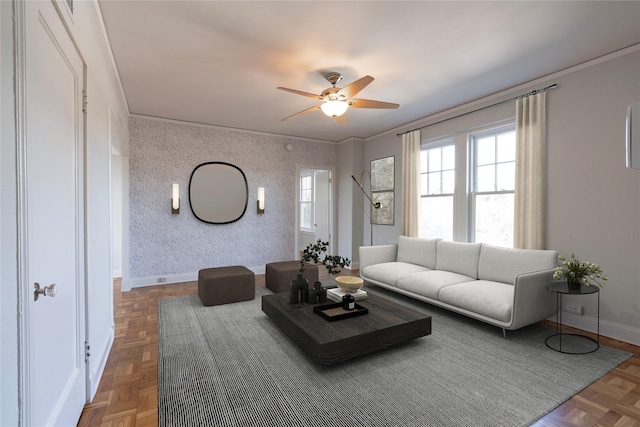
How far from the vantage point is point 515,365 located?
2.39m

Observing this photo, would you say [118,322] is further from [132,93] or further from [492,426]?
[492,426]

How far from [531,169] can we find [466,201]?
957mm

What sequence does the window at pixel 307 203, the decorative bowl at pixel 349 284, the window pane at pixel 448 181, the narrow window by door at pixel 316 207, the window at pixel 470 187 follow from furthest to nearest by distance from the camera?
1. the window at pixel 307 203
2. the narrow window by door at pixel 316 207
3. the window pane at pixel 448 181
4. the window at pixel 470 187
5. the decorative bowl at pixel 349 284

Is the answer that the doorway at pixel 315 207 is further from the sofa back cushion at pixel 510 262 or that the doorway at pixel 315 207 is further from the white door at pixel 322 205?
the sofa back cushion at pixel 510 262

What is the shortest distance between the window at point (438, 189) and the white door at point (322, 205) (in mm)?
2261

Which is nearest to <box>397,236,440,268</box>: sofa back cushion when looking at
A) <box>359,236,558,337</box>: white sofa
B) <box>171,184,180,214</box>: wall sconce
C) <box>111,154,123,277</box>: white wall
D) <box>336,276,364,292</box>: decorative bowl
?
<box>359,236,558,337</box>: white sofa

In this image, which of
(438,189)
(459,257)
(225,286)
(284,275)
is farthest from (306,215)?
(459,257)

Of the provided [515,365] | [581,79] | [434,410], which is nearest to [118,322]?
[434,410]

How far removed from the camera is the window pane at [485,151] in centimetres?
405

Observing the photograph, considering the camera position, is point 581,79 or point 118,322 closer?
point 581,79

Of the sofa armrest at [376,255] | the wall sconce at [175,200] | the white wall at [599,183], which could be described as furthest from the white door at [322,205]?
the white wall at [599,183]

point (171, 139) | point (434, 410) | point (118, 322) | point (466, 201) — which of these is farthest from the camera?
point (171, 139)

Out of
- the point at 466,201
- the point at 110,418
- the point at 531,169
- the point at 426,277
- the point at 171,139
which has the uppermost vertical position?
the point at 171,139

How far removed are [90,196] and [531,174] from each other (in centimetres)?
418
